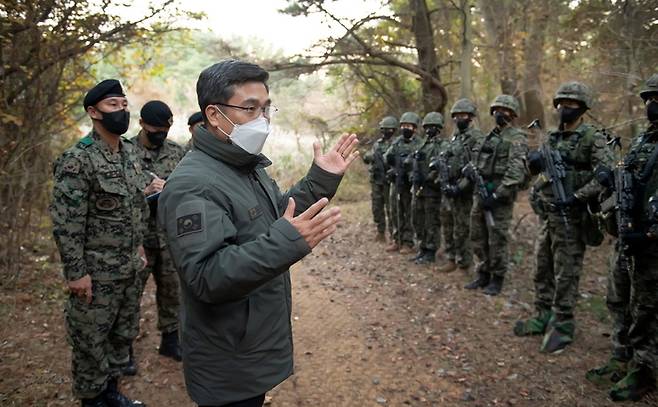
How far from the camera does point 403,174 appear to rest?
26.7 ft

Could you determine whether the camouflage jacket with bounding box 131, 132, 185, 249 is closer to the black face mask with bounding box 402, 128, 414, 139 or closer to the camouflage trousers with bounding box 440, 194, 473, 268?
the camouflage trousers with bounding box 440, 194, 473, 268

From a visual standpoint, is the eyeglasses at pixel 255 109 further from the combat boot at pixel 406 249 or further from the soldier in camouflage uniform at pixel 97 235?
the combat boot at pixel 406 249

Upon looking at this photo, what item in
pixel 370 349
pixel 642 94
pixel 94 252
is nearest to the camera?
pixel 94 252

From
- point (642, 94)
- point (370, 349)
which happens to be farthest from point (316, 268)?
point (642, 94)

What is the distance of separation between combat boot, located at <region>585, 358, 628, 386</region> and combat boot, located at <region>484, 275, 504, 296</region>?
2.22 meters

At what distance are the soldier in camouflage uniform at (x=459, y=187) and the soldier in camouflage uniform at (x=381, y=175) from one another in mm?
1844

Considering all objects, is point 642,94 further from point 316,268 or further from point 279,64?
point 279,64

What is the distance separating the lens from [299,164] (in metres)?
16.7


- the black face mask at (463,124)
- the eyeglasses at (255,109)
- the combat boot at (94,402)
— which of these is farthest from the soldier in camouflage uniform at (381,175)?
the eyeglasses at (255,109)

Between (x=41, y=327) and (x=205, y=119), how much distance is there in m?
4.12

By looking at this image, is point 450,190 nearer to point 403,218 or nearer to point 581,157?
point 403,218

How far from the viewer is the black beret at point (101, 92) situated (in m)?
3.07

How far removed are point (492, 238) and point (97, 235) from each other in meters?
4.94

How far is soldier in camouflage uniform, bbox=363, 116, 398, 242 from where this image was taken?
8.88m
